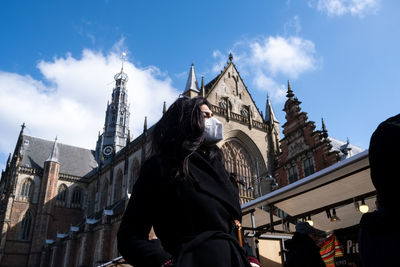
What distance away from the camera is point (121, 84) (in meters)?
56.1

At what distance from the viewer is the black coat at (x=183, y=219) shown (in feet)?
4.63

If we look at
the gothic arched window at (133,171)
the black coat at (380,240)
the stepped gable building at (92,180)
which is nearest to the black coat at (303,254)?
the black coat at (380,240)

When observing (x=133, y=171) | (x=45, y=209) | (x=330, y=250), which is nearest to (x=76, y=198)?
(x=45, y=209)

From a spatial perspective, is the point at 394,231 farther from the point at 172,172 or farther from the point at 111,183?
the point at 111,183

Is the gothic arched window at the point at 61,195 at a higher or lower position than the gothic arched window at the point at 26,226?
higher

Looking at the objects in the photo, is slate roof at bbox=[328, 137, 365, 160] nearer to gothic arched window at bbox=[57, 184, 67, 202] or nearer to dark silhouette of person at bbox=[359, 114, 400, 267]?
dark silhouette of person at bbox=[359, 114, 400, 267]

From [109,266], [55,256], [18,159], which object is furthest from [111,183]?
[109,266]

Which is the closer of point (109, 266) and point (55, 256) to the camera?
point (109, 266)

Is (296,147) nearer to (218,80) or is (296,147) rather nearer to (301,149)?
(301,149)

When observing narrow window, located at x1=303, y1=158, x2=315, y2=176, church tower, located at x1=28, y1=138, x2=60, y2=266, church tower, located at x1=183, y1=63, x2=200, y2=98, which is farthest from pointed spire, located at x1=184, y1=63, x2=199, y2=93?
church tower, located at x1=28, y1=138, x2=60, y2=266

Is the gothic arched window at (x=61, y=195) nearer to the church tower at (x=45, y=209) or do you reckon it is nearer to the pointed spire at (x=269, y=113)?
the church tower at (x=45, y=209)

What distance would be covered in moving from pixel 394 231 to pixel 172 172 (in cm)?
108

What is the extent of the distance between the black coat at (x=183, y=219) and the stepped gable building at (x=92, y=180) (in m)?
14.4

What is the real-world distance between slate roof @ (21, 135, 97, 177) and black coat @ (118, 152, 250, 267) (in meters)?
41.4
